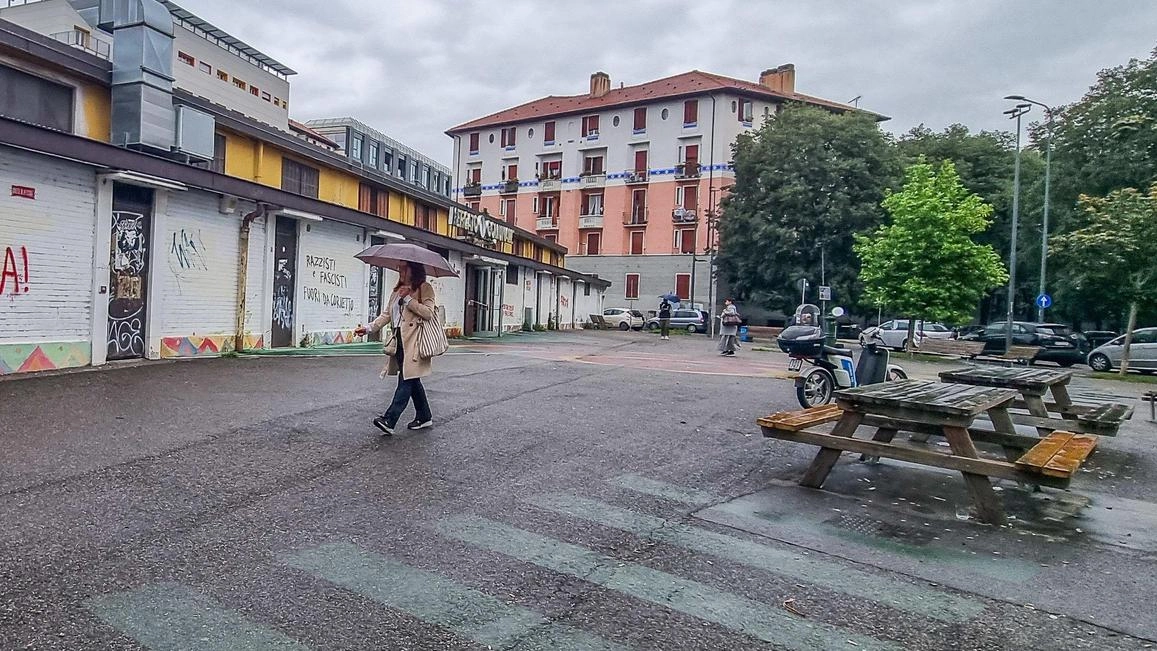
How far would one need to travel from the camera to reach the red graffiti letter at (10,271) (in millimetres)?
10562

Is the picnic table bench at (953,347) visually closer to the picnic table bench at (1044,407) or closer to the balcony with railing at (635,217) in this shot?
the picnic table bench at (1044,407)

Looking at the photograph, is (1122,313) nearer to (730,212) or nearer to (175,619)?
(730,212)

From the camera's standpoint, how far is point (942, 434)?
5.38 m

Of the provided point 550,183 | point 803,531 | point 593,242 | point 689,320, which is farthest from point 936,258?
point 550,183

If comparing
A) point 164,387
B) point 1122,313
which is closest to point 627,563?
point 164,387

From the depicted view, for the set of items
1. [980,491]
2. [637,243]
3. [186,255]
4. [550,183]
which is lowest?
[980,491]

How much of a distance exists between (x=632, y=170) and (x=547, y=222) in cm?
820

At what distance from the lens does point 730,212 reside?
44406mm

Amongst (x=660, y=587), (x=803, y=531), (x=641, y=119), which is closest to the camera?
(x=660, y=587)

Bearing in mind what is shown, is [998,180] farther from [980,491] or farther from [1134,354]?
[980,491]

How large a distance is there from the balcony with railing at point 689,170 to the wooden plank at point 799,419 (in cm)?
4750

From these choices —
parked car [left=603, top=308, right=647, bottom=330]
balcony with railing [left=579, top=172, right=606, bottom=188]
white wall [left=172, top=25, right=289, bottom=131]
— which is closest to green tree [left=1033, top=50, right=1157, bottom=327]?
parked car [left=603, top=308, right=647, bottom=330]

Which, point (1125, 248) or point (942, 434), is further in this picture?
point (1125, 248)

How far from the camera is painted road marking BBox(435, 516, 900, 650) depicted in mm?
3107
